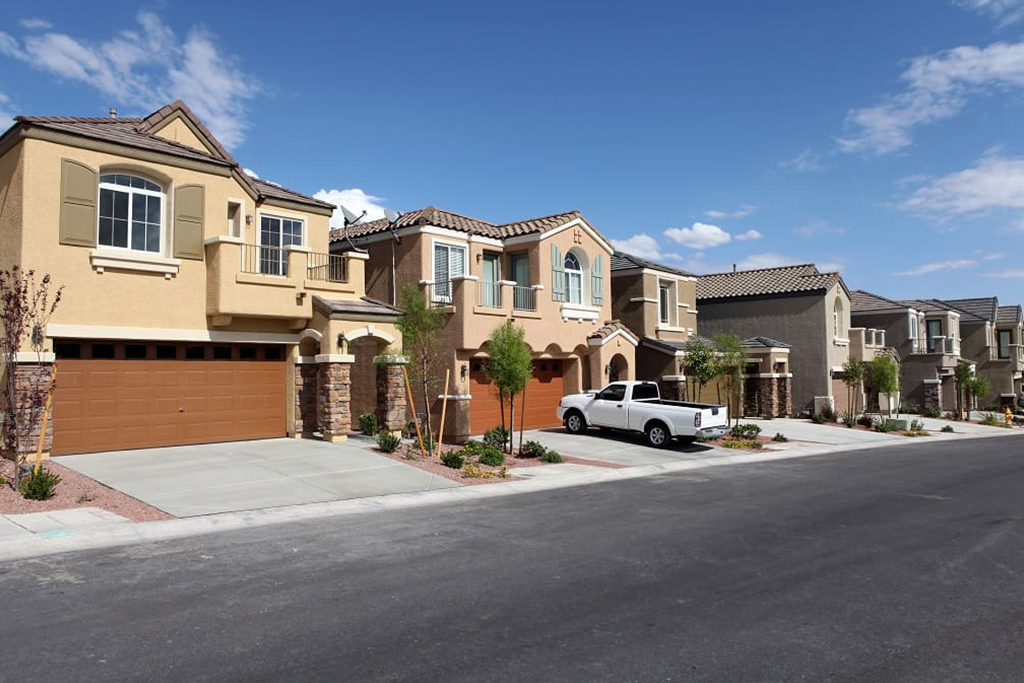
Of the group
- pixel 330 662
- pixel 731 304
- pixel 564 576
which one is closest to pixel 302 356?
pixel 564 576

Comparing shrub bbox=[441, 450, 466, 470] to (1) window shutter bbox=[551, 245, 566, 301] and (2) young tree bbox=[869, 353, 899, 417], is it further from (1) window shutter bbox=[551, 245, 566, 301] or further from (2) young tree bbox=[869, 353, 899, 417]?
(2) young tree bbox=[869, 353, 899, 417]

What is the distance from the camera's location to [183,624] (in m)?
6.31

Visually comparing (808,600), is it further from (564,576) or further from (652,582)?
(564,576)

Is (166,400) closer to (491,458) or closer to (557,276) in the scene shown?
(491,458)

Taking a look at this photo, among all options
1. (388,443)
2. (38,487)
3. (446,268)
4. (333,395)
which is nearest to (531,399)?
(446,268)

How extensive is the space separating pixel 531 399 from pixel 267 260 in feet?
32.4

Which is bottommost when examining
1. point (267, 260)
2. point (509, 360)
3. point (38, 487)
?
point (38, 487)

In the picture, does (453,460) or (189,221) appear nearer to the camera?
(453,460)

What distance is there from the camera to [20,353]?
14.8m

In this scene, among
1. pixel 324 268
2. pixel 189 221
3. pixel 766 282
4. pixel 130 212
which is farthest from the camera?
pixel 766 282

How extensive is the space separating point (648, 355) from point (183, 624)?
25.9 m

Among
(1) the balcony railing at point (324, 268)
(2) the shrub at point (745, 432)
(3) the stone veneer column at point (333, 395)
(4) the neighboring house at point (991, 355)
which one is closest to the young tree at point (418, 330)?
(3) the stone veneer column at point (333, 395)

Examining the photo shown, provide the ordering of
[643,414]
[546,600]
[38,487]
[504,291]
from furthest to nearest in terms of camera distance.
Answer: [504,291], [643,414], [38,487], [546,600]

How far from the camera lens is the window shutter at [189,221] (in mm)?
17391
